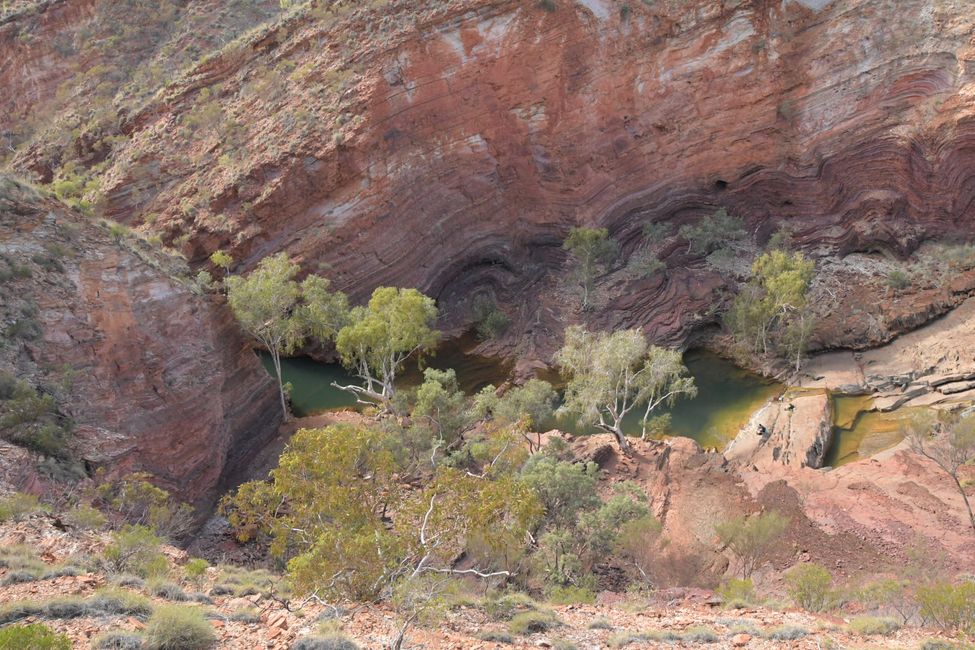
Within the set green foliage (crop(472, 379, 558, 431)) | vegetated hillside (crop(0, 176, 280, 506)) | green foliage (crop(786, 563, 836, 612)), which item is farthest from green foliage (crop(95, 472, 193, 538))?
green foliage (crop(786, 563, 836, 612))

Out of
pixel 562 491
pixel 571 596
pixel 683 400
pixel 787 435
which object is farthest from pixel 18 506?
pixel 683 400

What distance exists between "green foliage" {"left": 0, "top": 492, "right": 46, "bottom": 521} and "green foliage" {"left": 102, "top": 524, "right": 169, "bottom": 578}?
5.14 feet

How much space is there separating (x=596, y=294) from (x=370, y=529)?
79.7 ft

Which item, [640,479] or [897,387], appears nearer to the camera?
[640,479]

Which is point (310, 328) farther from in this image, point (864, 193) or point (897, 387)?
point (864, 193)

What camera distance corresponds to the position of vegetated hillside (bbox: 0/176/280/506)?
1552cm

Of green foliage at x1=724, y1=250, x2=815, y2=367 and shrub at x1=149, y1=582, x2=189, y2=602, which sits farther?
green foliage at x1=724, y1=250, x2=815, y2=367

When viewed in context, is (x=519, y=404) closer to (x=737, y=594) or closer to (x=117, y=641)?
(x=737, y=594)

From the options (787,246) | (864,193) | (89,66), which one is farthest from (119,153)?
(864,193)

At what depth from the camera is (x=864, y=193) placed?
31.1 meters

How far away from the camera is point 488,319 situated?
103ft

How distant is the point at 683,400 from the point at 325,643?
21.1m

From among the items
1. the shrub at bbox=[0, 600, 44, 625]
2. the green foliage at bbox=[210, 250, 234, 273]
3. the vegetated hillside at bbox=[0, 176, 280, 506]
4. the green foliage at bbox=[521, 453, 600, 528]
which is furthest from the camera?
the green foliage at bbox=[210, 250, 234, 273]

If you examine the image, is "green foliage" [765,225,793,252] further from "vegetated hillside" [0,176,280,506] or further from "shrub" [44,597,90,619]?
"shrub" [44,597,90,619]
